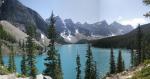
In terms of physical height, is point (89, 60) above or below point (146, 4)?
below

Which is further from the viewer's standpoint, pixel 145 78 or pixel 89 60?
pixel 89 60

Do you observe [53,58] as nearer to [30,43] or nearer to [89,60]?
[30,43]

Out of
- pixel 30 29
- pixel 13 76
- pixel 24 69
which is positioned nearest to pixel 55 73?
pixel 30 29

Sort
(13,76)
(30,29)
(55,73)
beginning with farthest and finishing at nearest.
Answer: (30,29) → (55,73) → (13,76)

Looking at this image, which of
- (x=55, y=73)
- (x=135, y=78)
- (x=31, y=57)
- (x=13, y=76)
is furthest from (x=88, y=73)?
(x=135, y=78)

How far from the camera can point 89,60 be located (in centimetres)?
9762

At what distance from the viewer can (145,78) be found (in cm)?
2405

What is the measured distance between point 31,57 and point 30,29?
9.39 m

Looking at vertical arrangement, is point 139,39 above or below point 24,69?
above

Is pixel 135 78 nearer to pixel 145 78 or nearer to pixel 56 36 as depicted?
pixel 145 78

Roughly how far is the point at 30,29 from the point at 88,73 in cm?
2584

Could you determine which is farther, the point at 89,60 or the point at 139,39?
the point at 139,39

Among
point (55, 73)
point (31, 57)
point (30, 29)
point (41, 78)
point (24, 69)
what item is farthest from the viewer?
point (24, 69)

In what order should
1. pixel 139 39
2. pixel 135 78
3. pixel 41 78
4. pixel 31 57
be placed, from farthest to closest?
pixel 139 39, pixel 31 57, pixel 41 78, pixel 135 78
